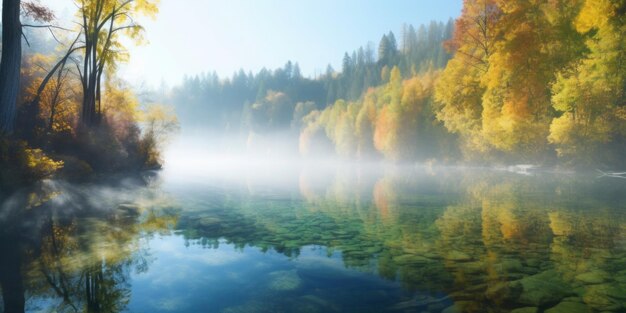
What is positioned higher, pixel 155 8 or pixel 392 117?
pixel 155 8

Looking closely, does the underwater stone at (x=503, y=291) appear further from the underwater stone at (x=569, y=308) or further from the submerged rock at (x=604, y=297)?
the submerged rock at (x=604, y=297)

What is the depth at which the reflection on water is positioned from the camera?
17.2 ft

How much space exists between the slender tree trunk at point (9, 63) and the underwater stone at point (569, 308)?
1660cm

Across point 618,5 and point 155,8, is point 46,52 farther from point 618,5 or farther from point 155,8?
point 618,5

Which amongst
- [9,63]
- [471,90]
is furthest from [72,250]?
[471,90]

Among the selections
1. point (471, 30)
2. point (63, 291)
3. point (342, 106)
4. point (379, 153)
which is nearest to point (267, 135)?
point (342, 106)

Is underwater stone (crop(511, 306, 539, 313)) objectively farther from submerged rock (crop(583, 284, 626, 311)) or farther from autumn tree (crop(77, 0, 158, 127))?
autumn tree (crop(77, 0, 158, 127))

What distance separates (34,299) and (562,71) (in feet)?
101

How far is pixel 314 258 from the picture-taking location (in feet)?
25.3

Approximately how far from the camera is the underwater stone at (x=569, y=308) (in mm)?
4750

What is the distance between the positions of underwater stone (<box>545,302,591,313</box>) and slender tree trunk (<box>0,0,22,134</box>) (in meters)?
16.6

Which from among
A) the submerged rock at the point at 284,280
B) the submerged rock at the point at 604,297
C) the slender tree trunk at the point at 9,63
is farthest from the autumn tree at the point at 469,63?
the slender tree trunk at the point at 9,63

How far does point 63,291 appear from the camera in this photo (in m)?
5.42

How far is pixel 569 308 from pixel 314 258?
455cm
